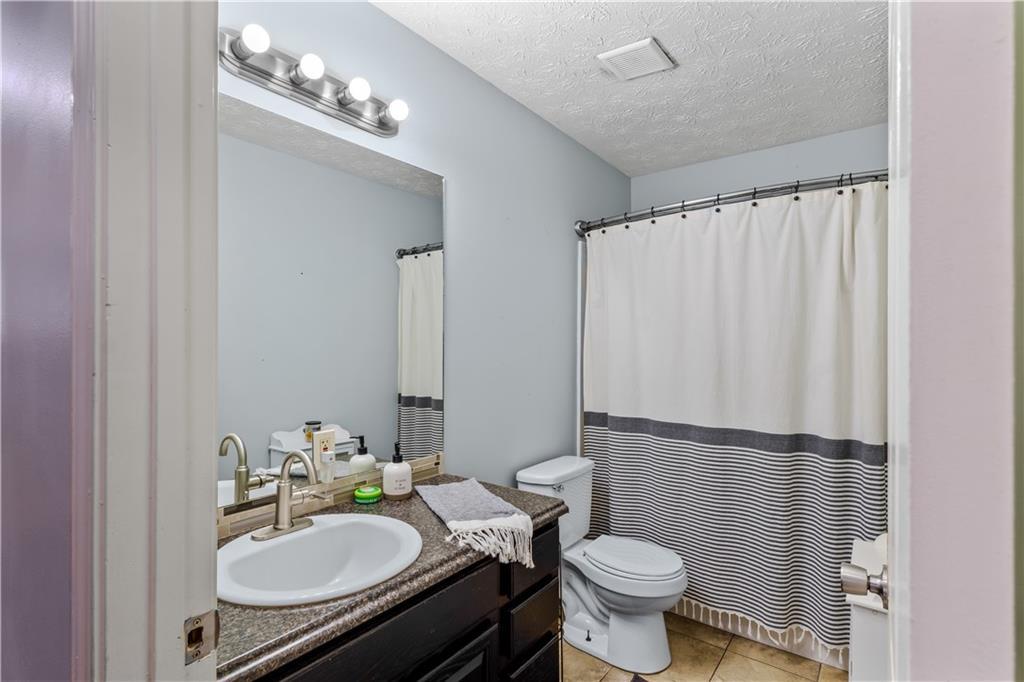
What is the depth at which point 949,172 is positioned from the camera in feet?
0.98

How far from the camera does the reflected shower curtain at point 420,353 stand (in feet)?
5.98

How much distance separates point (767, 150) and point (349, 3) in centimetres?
222

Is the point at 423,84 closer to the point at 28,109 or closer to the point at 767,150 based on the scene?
the point at 28,109

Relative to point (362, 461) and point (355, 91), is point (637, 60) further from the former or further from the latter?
point (362, 461)

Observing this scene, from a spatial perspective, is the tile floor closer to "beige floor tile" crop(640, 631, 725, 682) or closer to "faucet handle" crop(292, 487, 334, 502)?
"beige floor tile" crop(640, 631, 725, 682)

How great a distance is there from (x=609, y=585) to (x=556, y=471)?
1.64ft

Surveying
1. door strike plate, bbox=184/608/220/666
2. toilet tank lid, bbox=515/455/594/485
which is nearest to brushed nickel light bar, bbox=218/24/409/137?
door strike plate, bbox=184/608/220/666

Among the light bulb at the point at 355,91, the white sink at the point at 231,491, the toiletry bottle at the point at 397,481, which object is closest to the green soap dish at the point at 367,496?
the toiletry bottle at the point at 397,481

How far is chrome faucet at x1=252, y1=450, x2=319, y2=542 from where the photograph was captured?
1.28 meters

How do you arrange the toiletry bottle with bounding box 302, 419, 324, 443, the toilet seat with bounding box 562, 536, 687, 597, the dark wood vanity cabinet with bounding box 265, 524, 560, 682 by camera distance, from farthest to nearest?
the toilet seat with bounding box 562, 536, 687, 597
the toiletry bottle with bounding box 302, 419, 324, 443
the dark wood vanity cabinet with bounding box 265, 524, 560, 682

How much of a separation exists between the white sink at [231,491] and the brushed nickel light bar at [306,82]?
104 cm

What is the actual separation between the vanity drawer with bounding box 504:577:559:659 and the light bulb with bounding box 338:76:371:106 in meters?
1.50

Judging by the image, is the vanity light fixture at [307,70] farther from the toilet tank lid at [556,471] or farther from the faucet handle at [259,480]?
the toilet tank lid at [556,471]

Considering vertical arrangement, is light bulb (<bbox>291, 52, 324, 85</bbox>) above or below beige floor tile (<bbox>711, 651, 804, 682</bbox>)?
above
